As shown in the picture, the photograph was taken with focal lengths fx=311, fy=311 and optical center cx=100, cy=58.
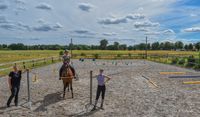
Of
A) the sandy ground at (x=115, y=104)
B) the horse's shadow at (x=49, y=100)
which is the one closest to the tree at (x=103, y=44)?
the sandy ground at (x=115, y=104)

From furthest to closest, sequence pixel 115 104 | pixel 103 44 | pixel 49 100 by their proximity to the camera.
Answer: pixel 103 44 → pixel 49 100 → pixel 115 104

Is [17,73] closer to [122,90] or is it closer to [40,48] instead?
[122,90]

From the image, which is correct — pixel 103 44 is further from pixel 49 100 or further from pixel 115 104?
pixel 115 104

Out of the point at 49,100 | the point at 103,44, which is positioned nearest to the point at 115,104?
the point at 49,100

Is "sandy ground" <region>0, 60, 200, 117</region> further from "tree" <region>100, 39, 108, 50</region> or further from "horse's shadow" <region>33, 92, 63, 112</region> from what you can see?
"tree" <region>100, 39, 108, 50</region>

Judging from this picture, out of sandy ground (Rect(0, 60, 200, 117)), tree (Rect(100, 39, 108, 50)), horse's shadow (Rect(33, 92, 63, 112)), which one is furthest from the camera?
tree (Rect(100, 39, 108, 50))

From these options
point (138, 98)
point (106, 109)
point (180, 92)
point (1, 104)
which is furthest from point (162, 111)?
point (1, 104)

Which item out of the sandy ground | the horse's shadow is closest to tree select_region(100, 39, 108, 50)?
the sandy ground

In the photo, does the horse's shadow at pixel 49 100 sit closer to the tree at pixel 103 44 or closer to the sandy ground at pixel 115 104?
the sandy ground at pixel 115 104

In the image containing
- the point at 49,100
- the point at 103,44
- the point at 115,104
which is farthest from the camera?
the point at 103,44

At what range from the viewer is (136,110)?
10719 mm

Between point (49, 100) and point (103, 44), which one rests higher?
point (103, 44)

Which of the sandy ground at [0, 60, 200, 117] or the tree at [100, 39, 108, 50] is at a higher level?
the tree at [100, 39, 108, 50]

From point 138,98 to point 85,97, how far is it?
2.26 m
